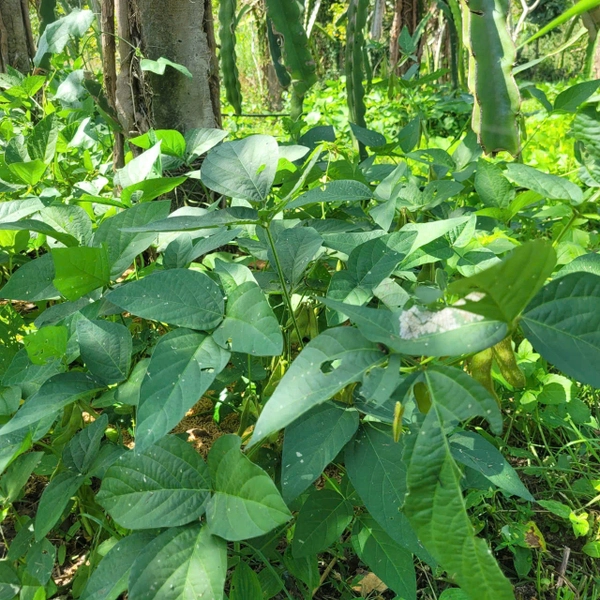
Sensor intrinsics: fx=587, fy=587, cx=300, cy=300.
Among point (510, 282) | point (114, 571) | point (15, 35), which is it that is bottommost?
point (114, 571)

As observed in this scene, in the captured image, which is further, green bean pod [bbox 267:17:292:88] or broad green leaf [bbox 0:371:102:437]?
green bean pod [bbox 267:17:292:88]

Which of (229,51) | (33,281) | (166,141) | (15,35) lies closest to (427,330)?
(33,281)

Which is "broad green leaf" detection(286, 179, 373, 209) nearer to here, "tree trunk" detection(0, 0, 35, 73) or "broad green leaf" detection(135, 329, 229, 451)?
"broad green leaf" detection(135, 329, 229, 451)

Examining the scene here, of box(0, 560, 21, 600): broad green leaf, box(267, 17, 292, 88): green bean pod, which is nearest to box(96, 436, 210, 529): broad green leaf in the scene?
box(0, 560, 21, 600): broad green leaf

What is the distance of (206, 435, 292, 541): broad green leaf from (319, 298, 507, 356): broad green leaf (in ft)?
0.61

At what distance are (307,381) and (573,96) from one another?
0.84m

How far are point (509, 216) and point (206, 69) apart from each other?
2.38ft

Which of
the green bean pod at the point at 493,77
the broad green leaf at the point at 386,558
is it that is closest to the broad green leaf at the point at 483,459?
the broad green leaf at the point at 386,558

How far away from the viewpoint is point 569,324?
50 cm

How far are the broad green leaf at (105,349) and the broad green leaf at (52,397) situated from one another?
0.02 metres

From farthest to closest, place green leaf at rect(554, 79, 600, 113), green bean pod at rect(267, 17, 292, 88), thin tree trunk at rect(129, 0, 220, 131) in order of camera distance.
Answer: green bean pod at rect(267, 17, 292, 88) → thin tree trunk at rect(129, 0, 220, 131) → green leaf at rect(554, 79, 600, 113)

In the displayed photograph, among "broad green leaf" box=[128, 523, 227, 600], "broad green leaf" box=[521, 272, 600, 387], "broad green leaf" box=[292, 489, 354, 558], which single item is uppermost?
"broad green leaf" box=[521, 272, 600, 387]

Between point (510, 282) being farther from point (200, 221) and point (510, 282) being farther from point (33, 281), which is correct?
point (33, 281)

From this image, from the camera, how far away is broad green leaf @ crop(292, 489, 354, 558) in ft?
2.25
